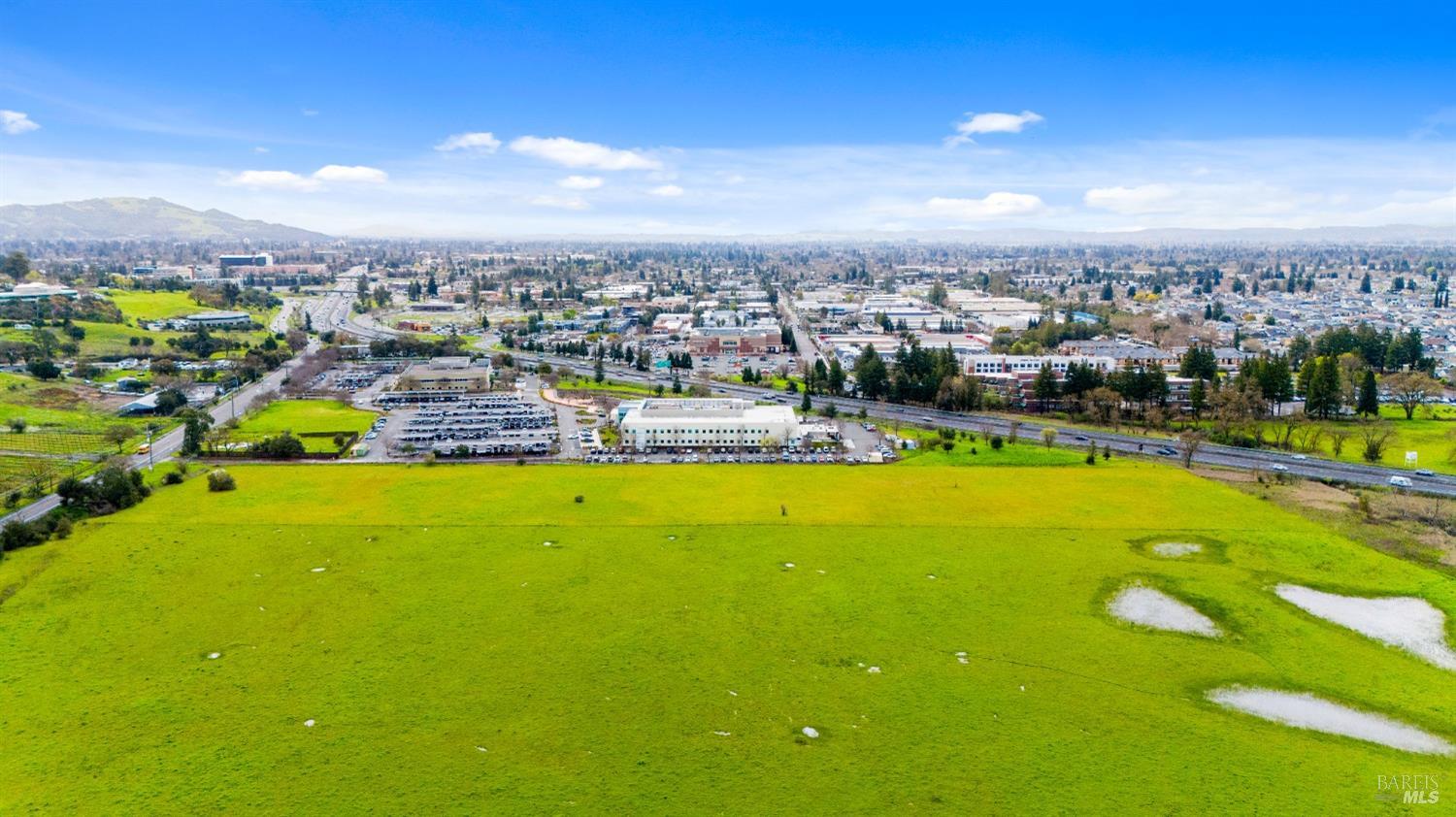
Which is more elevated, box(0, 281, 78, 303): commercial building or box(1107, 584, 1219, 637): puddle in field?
box(0, 281, 78, 303): commercial building

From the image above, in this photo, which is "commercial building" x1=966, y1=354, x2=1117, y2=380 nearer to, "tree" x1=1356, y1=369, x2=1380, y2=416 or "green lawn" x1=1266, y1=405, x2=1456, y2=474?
"tree" x1=1356, y1=369, x2=1380, y2=416

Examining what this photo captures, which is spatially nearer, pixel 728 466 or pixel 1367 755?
pixel 1367 755

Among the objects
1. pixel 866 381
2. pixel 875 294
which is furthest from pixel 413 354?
pixel 875 294

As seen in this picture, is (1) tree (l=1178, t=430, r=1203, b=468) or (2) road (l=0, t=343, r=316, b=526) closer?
(2) road (l=0, t=343, r=316, b=526)

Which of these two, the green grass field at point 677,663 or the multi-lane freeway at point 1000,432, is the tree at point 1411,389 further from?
the green grass field at point 677,663

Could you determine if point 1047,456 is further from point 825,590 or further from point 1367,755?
point 1367,755

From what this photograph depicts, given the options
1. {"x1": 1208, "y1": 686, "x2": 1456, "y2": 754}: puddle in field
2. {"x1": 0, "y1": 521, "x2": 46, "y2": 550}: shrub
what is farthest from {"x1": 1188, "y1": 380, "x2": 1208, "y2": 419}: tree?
{"x1": 0, "y1": 521, "x2": 46, "y2": 550}: shrub

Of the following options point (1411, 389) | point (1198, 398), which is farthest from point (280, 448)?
point (1411, 389)
